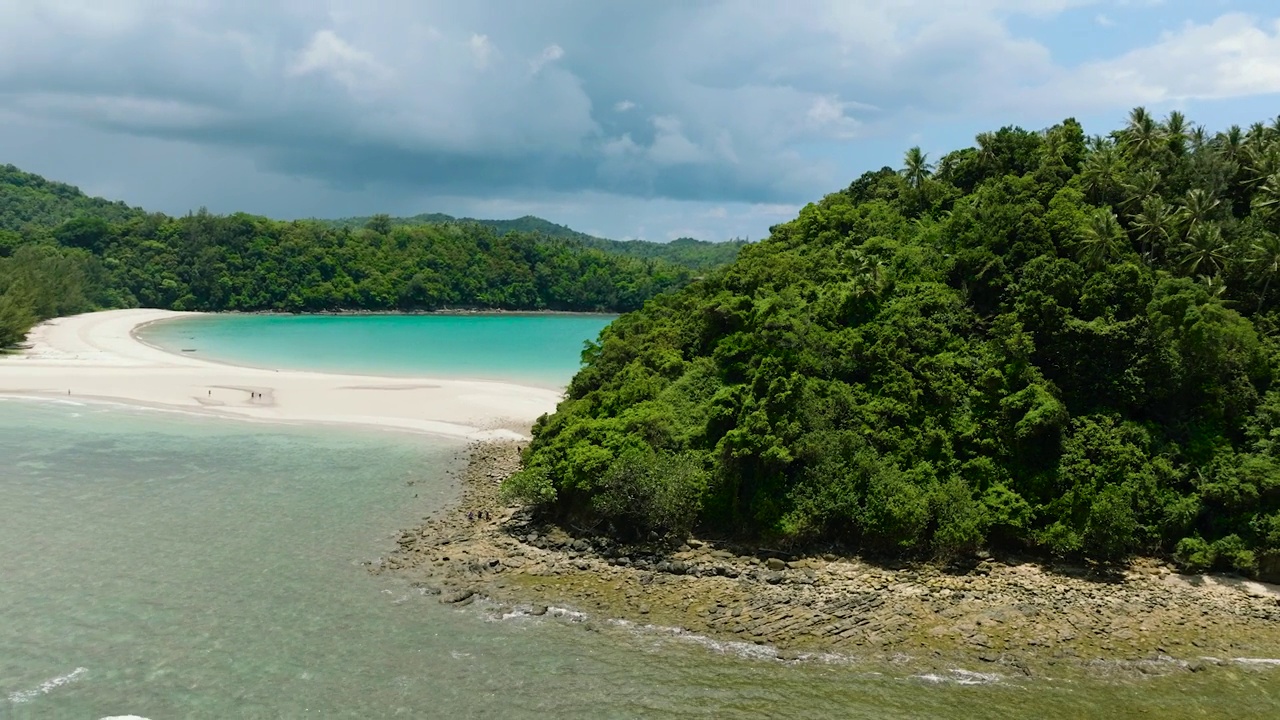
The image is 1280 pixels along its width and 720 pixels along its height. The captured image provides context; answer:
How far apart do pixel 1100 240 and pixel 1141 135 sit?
14294mm

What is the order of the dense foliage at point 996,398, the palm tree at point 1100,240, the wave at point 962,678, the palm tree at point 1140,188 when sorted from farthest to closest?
the palm tree at point 1140,188 → the palm tree at point 1100,240 → the dense foliage at point 996,398 → the wave at point 962,678

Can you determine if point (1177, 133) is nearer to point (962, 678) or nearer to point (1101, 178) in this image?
point (1101, 178)

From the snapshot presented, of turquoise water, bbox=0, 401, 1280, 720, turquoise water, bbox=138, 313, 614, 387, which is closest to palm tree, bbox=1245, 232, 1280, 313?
turquoise water, bbox=0, 401, 1280, 720

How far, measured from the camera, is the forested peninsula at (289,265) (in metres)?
129

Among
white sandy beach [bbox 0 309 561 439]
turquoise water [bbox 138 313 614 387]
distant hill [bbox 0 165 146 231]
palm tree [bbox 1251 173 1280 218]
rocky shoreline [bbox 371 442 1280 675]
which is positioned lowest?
rocky shoreline [bbox 371 442 1280 675]

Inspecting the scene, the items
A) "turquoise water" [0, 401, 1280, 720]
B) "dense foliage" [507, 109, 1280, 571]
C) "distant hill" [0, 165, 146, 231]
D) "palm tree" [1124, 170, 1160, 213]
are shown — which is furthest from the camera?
"distant hill" [0, 165, 146, 231]

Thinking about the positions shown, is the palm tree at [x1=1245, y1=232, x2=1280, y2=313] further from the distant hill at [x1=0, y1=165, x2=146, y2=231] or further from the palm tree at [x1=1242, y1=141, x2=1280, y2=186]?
the distant hill at [x1=0, y1=165, x2=146, y2=231]

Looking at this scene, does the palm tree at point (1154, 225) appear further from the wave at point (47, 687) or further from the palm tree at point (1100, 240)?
the wave at point (47, 687)

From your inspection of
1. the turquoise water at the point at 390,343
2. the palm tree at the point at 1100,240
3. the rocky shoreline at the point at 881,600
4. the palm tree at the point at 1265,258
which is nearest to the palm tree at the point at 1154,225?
the palm tree at the point at 1100,240

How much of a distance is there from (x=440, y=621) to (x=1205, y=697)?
21.1 meters

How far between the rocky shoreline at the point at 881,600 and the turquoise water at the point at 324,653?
41.2 inches

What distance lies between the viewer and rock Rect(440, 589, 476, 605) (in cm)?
2545

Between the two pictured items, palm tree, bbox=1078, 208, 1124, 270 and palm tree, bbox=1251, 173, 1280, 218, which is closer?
palm tree, bbox=1078, 208, 1124, 270

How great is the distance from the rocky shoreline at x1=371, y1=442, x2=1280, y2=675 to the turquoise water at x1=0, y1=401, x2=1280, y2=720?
3.44ft
